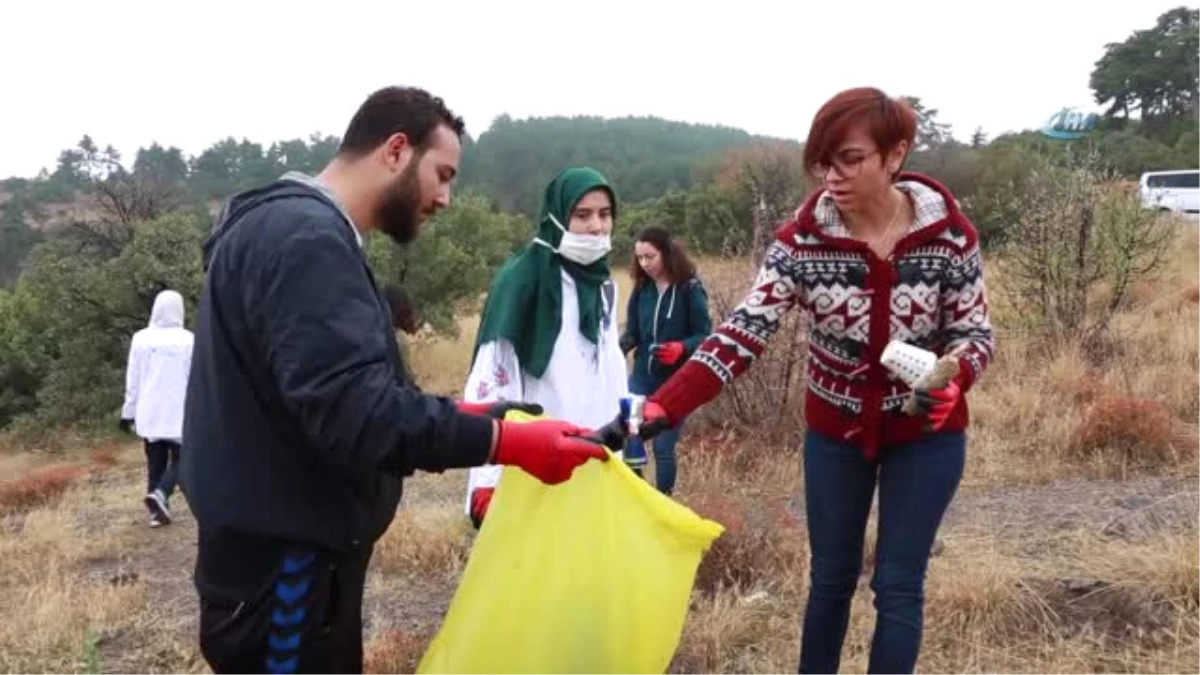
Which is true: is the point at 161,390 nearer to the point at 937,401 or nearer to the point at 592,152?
the point at 937,401

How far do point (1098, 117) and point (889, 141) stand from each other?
35.5 m

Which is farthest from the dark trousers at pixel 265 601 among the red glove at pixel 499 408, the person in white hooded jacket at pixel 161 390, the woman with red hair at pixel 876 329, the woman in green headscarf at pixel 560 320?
the person in white hooded jacket at pixel 161 390

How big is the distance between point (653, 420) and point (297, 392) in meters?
0.98

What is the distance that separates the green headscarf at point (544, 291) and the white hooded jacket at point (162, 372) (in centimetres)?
424

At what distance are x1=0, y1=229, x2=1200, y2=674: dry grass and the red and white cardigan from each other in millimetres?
919

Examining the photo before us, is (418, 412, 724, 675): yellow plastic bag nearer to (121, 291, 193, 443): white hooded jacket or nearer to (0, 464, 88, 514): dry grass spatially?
(121, 291, 193, 443): white hooded jacket

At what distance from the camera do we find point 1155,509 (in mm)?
4266

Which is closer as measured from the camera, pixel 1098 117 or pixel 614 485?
pixel 614 485

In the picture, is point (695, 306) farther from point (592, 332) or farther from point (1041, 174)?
point (1041, 174)

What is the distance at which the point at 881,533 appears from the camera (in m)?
2.29

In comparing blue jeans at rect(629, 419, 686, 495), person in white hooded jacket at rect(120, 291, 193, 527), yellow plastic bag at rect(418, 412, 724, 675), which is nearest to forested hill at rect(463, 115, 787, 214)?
person in white hooded jacket at rect(120, 291, 193, 527)

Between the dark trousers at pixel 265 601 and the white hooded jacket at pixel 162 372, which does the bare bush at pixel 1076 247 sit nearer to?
the white hooded jacket at pixel 162 372

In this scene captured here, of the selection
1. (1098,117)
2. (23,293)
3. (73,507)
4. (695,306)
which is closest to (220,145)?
(23,293)

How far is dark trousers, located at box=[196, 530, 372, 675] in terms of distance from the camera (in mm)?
1628
